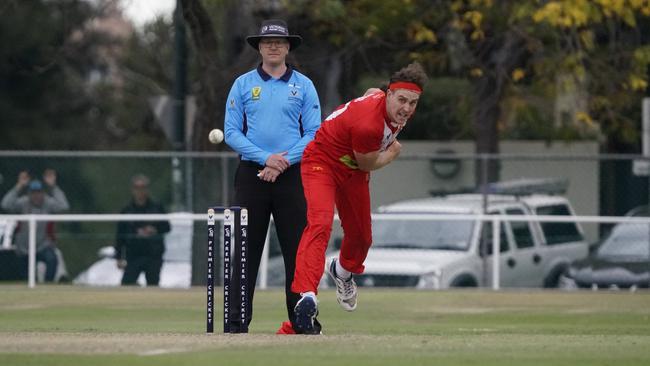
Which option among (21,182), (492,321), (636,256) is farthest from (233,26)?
(492,321)

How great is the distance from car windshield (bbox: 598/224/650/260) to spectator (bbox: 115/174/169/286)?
228 inches

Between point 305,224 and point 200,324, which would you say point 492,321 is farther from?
point 305,224

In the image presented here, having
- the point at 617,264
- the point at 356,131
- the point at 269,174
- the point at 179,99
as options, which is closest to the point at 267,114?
the point at 269,174

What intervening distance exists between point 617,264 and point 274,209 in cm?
975

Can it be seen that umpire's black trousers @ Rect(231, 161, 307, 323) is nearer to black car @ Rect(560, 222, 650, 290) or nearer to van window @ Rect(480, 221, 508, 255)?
van window @ Rect(480, 221, 508, 255)

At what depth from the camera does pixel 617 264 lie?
19547 millimetres

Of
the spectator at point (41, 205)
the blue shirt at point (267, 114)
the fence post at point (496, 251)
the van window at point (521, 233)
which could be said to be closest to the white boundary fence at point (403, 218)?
the fence post at point (496, 251)

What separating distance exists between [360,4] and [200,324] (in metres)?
10.5

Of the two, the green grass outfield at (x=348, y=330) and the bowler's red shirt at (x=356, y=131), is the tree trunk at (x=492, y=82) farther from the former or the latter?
the bowler's red shirt at (x=356, y=131)

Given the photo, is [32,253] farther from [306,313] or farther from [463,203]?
[306,313]

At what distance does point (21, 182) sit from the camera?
20328 mm

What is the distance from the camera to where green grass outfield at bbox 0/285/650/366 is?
327 inches

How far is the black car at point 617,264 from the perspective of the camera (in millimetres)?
19359

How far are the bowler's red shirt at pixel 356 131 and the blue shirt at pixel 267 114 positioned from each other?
0.85 ft
